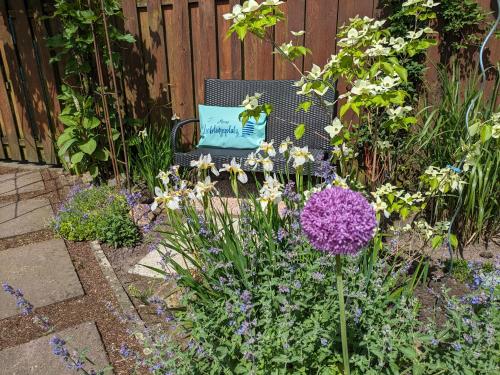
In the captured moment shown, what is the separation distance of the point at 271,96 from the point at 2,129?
3301mm

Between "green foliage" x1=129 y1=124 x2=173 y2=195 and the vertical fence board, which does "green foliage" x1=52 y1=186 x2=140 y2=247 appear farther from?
the vertical fence board

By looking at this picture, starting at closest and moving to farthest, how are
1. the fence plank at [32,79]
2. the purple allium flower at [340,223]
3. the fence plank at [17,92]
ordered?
1. the purple allium flower at [340,223]
2. the fence plank at [32,79]
3. the fence plank at [17,92]

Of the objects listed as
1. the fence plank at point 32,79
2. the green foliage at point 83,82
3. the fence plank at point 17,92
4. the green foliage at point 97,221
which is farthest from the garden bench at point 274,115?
the fence plank at point 17,92

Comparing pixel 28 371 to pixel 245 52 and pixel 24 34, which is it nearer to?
pixel 245 52

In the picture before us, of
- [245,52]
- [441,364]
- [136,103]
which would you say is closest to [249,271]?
[441,364]

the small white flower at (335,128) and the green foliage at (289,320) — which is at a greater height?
the small white flower at (335,128)

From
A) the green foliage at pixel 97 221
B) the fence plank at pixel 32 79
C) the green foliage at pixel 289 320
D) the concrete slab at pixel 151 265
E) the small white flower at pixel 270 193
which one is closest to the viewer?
the green foliage at pixel 289 320

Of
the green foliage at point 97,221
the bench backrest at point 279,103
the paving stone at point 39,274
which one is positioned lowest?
the paving stone at point 39,274

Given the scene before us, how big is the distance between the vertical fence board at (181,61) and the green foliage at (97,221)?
127 centimetres

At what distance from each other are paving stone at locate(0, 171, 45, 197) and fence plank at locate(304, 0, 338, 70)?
2969 mm

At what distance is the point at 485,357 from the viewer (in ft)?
4.49

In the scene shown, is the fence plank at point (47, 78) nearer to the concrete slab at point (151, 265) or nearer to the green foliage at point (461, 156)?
the concrete slab at point (151, 265)

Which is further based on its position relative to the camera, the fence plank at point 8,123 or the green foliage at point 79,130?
the fence plank at point 8,123

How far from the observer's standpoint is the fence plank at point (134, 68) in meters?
3.90
